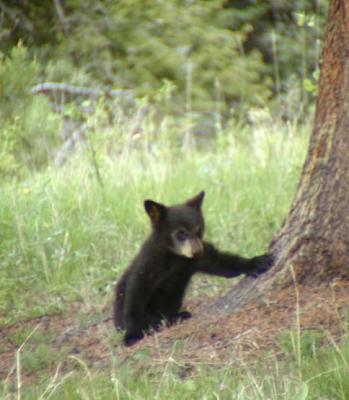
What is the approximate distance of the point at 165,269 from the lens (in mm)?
5879

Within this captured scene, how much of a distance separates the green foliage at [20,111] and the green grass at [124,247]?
346mm

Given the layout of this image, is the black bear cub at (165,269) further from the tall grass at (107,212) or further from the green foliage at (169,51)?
the green foliage at (169,51)

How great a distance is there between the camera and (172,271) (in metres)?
5.89

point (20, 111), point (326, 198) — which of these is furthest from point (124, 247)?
point (326, 198)

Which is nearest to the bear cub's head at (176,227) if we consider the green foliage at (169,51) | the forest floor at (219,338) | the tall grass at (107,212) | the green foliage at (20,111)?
the forest floor at (219,338)

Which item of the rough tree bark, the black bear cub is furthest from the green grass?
the rough tree bark

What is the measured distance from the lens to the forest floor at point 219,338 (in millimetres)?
4750

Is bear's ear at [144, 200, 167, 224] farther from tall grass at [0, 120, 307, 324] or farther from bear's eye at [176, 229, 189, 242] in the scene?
tall grass at [0, 120, 307, 324]

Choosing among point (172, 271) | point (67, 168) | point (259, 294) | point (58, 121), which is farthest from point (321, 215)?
point (58, 121)

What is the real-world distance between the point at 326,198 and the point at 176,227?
1036mm

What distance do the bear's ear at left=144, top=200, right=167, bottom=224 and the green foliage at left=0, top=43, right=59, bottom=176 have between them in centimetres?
186

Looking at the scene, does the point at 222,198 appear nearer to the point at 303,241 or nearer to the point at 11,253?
the point at 11,253

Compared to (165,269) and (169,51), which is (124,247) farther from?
(169,51)

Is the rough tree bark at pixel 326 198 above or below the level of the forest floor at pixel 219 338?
above
